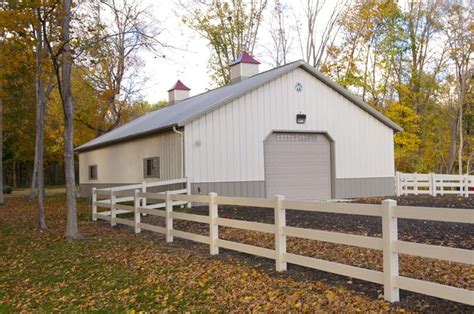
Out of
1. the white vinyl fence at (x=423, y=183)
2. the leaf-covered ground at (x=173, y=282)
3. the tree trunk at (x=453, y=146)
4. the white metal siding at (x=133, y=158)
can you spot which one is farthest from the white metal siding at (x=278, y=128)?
the tree trunk at (x=453, y=146)

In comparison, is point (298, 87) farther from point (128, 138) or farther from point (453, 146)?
point (453, 146)

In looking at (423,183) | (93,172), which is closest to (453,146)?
(423,183)

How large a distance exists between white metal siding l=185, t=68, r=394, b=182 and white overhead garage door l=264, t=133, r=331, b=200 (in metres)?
0.39

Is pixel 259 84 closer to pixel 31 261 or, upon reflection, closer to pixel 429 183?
pixel 429 183

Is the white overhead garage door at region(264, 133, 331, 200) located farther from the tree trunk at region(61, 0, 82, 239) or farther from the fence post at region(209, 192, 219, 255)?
the fence post at region(209, 192, 219, 255)

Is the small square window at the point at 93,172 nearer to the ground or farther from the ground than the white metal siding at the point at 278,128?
nearer to the ground

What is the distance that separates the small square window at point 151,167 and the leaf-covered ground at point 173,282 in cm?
755

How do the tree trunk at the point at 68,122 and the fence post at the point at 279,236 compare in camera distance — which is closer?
the fence post at the point at 279,236

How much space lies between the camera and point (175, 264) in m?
8.35

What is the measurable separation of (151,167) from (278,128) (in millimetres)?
5213

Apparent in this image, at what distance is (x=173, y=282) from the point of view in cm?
721

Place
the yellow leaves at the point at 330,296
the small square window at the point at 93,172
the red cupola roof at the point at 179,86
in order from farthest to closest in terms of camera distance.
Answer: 1. the red cupola roof at the point at 179,86
2. the small square window at the point at 93,172
3. the yellow leaves at the point at 330,296

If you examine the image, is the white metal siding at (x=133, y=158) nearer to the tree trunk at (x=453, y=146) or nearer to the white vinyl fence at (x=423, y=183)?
the white vinyl fence at (x=423, y=183)

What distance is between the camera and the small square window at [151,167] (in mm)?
18458
